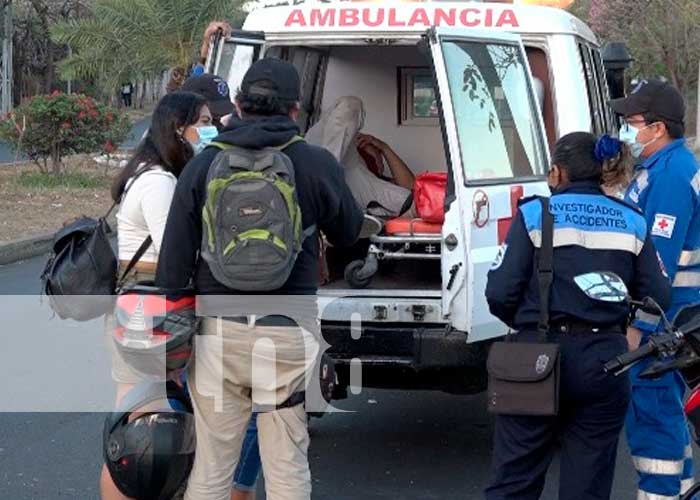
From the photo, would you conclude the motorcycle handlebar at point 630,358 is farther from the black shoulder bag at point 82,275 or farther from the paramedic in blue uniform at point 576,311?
the black shoulder bag at point 82,275

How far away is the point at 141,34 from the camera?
22.7m

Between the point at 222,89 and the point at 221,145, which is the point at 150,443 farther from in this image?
the point at 222,89

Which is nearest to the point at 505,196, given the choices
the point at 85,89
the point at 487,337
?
the point at 487,337

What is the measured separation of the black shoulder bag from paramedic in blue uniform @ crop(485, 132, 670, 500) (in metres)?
1.43

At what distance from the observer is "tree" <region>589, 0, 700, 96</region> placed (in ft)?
121

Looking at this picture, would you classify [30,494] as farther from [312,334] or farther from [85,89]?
[85,89]

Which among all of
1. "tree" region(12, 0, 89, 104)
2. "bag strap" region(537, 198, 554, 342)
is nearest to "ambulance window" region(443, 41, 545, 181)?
"bag strap" region(537, 198, 554, 342)

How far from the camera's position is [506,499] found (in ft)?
14.7

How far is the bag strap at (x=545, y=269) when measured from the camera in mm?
4332

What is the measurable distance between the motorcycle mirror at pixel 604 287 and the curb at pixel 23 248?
33.8ft

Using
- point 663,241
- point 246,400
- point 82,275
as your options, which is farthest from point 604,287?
point 82,275

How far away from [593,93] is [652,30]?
1254 inches

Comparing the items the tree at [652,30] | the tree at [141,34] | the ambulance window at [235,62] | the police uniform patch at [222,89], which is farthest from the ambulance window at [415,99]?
the tree at [652,30]

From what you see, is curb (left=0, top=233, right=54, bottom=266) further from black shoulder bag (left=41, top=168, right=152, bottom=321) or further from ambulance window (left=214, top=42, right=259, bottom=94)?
black shoulder bag (left=41, top=168, right=152, bottom=321)
